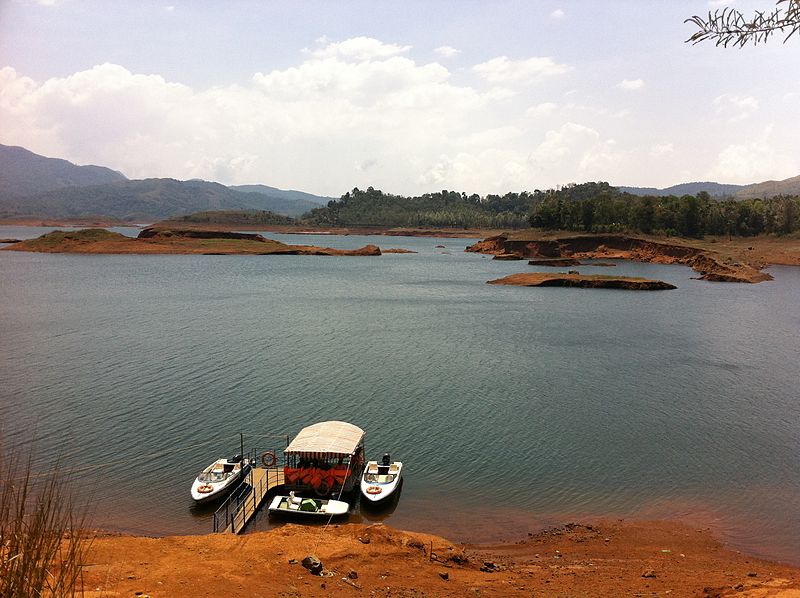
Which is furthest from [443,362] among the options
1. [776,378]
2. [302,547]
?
[302,547]

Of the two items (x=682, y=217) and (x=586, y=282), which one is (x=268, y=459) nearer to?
(x=586, y=282)

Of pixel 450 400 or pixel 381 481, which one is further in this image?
pixel 450 400

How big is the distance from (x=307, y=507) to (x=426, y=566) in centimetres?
791

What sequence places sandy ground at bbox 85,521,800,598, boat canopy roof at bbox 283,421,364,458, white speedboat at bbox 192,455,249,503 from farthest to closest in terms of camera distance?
boat canopy roof at bbox 283,421,364,458
white speedboat at bbox 192,455,249,503
sandy ground at bbox 85,521,800,598

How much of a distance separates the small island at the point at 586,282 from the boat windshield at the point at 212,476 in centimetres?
8781

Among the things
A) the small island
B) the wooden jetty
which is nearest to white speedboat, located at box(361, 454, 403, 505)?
the wooden jetty

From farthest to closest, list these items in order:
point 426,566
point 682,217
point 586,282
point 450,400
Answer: point 682,217 < point 586,282 < point 450,400 < point 426,566

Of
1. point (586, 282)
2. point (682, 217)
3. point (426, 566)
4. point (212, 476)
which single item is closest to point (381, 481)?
point (212, 476)

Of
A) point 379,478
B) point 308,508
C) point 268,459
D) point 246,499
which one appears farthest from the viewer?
point 268,459

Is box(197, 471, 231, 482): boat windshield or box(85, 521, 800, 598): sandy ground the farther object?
box(197, 471, 231, 482): boat windshield

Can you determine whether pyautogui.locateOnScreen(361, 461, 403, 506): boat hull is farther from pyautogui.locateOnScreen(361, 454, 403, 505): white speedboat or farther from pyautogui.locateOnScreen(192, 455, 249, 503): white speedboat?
pyautogui.locateOnScreen(192, 455, 249, 503): white speedboat

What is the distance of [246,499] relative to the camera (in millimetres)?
26188

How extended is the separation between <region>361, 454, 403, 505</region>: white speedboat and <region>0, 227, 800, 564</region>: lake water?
0.87 metres

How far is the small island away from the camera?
10188 centimetres
